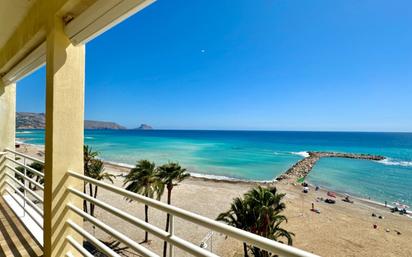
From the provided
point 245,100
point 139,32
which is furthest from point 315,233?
point 245,100

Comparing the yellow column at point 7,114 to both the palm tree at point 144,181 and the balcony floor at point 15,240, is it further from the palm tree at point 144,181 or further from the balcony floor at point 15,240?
the palm tree at point 144,181

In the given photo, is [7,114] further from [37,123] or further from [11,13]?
[37,123]

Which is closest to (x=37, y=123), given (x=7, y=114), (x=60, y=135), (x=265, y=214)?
(x=265, y=214)

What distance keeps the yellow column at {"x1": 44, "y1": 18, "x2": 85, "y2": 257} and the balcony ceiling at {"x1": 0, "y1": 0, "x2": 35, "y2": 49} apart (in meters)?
0.62

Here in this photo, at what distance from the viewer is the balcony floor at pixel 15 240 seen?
2062 mm

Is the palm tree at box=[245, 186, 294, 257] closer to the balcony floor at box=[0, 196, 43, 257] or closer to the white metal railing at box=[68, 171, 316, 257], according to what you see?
the balcony floor at box=[0, 196, 43, 257]

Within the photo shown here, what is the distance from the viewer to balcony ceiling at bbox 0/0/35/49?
2.13 m

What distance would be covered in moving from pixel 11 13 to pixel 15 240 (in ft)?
6.77

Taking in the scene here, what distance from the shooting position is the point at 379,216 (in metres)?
15.9

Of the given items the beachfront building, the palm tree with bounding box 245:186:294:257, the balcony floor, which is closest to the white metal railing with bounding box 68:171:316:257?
the beachfront building

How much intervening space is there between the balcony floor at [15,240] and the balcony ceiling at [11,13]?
2021 millimetres

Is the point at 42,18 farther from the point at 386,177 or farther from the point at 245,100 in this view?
the point at 245,100

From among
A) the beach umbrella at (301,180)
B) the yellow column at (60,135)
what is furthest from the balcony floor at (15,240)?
the beach umbrella at (301,180)

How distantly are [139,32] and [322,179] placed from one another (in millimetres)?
22984
